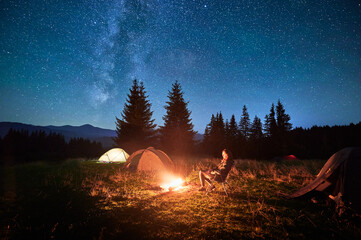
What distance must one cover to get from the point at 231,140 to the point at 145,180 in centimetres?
3727

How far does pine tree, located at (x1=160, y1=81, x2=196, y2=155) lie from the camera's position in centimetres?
2372

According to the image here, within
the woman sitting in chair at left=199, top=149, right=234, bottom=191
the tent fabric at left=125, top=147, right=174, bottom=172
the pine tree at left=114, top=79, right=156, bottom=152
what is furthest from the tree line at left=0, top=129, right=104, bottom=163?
the woman sitting in chair at left=199, top=149, right=234, bottom=191

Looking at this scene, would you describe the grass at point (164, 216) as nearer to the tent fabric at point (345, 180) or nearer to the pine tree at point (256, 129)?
the tent fabric at point (345, 180)

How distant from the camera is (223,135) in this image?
139 feet

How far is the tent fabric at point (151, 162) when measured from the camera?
988cm

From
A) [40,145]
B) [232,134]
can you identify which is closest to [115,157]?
[232,134]

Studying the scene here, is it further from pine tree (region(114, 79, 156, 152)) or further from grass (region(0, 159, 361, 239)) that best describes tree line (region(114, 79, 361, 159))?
grass (region(0, 159, 361, 239))

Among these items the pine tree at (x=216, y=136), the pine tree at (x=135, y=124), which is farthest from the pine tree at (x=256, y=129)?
the pine tree at (x=135, y=124)

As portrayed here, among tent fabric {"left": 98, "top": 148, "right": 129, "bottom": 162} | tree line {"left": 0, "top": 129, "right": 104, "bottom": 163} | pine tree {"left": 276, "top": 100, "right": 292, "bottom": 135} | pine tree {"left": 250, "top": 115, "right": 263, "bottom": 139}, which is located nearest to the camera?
tent fabric {"left": 98, "top": 148, "right": 129, "bottom": 162}

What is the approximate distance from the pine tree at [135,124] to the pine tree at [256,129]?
3444cm

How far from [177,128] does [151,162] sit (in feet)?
45.4

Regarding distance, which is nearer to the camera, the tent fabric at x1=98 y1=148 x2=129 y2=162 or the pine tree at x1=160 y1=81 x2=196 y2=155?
the tent fabric at x1=98 y1=148 x2=129 y2=162

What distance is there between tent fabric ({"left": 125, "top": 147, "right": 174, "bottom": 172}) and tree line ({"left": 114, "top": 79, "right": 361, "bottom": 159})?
481 inches

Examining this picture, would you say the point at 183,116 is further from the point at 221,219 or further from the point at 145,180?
the point at 221,219
